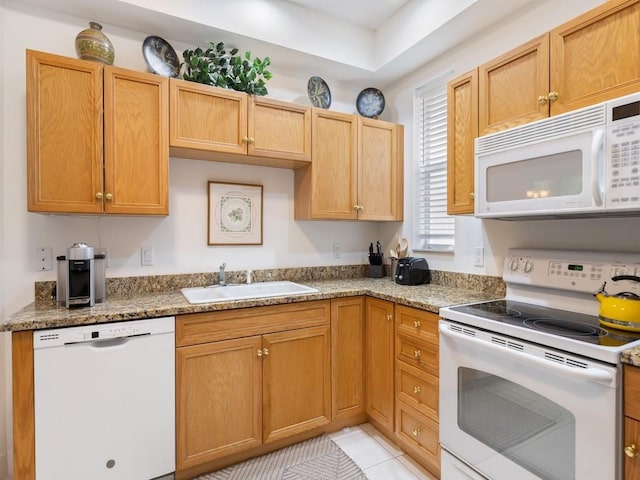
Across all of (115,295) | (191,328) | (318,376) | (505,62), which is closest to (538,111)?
(505,62)

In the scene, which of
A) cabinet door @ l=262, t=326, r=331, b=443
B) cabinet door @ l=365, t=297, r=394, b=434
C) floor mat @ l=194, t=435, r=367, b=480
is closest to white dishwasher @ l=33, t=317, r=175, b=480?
floor mat @ l=194, t=435, r=367, b=480

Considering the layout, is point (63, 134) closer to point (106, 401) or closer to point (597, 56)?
point (106, 401)

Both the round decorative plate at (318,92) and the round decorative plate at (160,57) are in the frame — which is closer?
the round decorative plate at (160,57)

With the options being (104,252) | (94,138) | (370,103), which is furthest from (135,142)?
(370,103)

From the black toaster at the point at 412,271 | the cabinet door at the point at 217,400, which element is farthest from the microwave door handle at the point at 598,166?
the cabinet door at the point at 217,400

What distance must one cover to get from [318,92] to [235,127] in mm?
780

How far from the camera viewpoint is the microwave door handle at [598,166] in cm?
127

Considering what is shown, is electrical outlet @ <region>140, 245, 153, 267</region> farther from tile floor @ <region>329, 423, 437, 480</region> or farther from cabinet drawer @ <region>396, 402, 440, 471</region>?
cabinet drawer @ <region>396, 402, 440, 471</region>

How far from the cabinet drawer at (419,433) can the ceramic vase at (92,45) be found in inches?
102

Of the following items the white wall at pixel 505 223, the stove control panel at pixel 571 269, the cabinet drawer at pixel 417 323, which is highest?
the white wall at pixel 505 223

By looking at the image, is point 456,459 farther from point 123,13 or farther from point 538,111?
point 123,13

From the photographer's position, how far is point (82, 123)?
5.77 ft

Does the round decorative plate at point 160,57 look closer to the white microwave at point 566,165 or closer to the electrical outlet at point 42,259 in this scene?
the electrical outlet at point 42,259

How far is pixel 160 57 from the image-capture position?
82.1 inches
